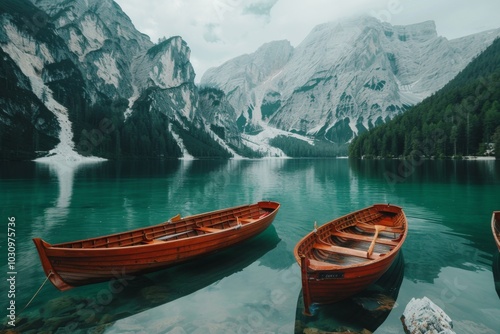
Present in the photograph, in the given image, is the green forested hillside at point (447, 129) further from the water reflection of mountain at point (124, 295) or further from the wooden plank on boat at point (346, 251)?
the water reflection of mountain at point (124, 295)

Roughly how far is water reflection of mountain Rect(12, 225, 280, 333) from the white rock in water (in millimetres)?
8077

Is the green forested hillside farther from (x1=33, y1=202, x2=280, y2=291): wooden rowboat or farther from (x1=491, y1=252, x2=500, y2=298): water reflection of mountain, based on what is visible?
(x1=33, y1=202, x2=280, y2=291): wooden rowboat

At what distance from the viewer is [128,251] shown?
11.7 m

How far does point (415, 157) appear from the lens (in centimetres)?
12412

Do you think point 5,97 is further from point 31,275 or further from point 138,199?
point 31,275

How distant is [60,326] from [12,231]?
16875 mm

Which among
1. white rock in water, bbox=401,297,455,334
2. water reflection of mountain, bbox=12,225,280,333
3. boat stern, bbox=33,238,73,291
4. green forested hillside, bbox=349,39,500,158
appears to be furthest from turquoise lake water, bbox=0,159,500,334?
green forested hillside, bbox=349,39,500,158

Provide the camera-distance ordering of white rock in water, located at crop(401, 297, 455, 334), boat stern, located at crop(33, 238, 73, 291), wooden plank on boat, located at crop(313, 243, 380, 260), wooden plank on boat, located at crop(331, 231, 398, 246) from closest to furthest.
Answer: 1. white rock in water, located at crop(401, 297, 455, 334)
2. boat stern, located at crop(33, 238, 73, 291)
3. wooden plank on boat, located at crop(313, 243, 380, 260)
4. wooden plank on boat, located at crop(331, 231, 398, 246)

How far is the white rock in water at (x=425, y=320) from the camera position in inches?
347

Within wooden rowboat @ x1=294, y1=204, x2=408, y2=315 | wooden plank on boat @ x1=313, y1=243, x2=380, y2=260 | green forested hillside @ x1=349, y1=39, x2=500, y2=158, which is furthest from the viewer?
green forested hillside @ x1=349, y1=39, x2=500, y2=158

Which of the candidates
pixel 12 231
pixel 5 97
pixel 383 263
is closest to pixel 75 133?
pixel 5 97

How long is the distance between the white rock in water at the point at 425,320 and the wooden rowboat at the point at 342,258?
67.0 inches

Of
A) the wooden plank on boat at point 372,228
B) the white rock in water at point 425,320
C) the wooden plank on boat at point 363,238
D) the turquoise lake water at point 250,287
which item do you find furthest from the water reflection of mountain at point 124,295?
the white rock in water at point 425,320

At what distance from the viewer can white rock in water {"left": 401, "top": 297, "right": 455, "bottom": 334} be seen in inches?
347
